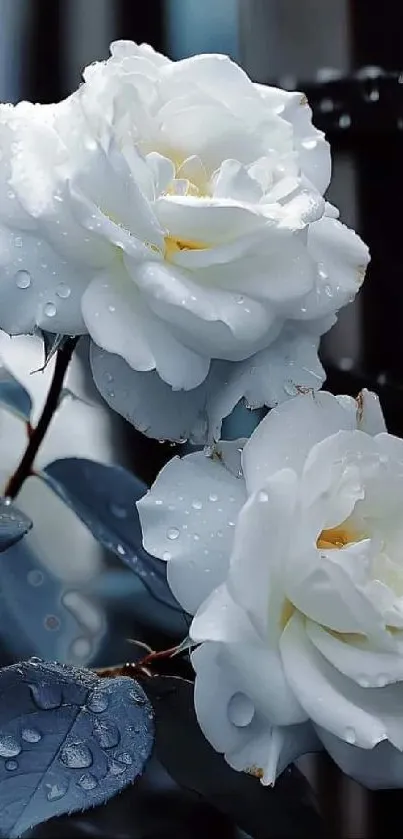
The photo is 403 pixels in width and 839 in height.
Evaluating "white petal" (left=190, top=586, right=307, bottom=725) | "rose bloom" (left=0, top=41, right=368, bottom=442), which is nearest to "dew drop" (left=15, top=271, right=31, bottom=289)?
"rose bloom" (left=0, top=41, right=368, bottom=442)

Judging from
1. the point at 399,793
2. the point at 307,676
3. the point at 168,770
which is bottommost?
the point at 399,793

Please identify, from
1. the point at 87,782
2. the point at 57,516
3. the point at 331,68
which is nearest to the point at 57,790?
the point at 87,782

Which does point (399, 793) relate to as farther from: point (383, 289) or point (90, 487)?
point (383, 289)

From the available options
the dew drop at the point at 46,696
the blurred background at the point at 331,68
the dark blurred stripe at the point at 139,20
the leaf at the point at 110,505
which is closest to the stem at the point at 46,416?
the leaf at the point at 110,505

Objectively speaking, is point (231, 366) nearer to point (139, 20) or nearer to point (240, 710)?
point (240, 710)

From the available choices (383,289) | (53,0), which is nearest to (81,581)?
(383,289)
